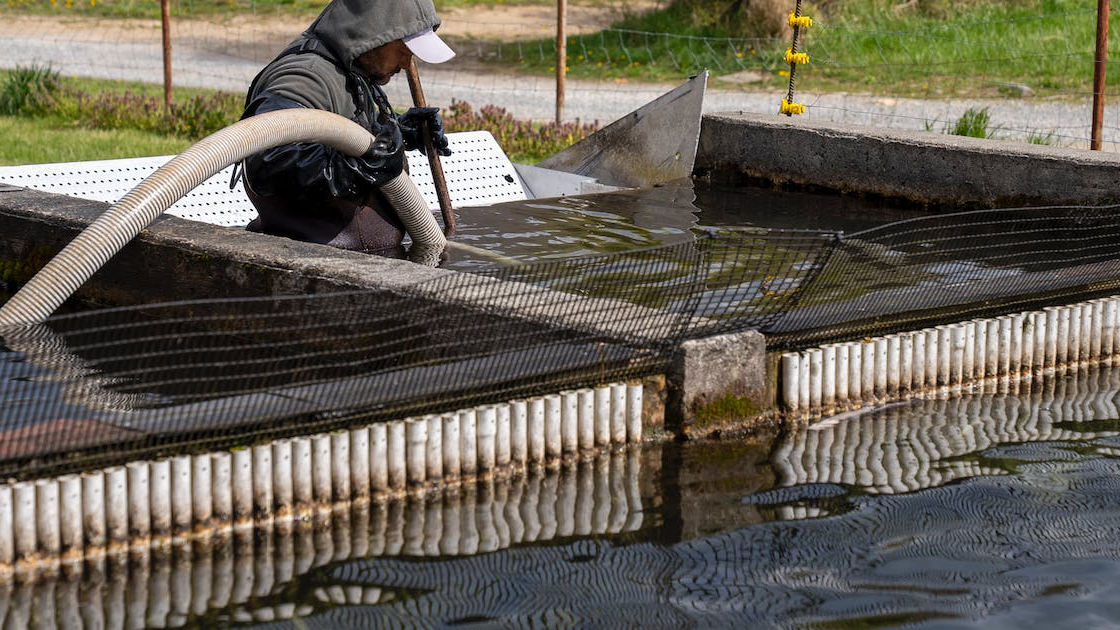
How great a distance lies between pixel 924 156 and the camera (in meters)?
10.1

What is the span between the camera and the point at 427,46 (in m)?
7.07

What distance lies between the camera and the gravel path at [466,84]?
16.9 meters

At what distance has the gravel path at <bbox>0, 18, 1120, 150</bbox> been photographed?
16922 millimetres

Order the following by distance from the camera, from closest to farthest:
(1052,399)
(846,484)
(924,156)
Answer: (846,484) < (1052,399) < (924,156)

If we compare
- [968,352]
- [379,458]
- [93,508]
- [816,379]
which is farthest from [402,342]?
[968,352]

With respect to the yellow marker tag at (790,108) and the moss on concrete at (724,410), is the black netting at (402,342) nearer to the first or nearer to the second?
the moss on concrete at (724,410)

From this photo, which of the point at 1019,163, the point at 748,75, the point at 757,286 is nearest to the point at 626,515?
the point at 757,286

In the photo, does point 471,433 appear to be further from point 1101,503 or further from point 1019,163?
point 1019,163

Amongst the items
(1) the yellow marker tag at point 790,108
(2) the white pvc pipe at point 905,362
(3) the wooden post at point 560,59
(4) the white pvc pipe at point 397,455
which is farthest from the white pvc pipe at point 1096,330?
(3) the wooden post at point 560,59

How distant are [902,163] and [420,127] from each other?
4.09 meters

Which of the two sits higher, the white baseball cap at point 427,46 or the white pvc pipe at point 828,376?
the white baseball cap at point 427,46

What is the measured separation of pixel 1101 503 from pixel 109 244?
401 cm

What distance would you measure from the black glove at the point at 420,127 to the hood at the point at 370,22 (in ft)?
1.54

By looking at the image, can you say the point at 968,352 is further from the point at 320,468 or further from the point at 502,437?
the point at 320,468
